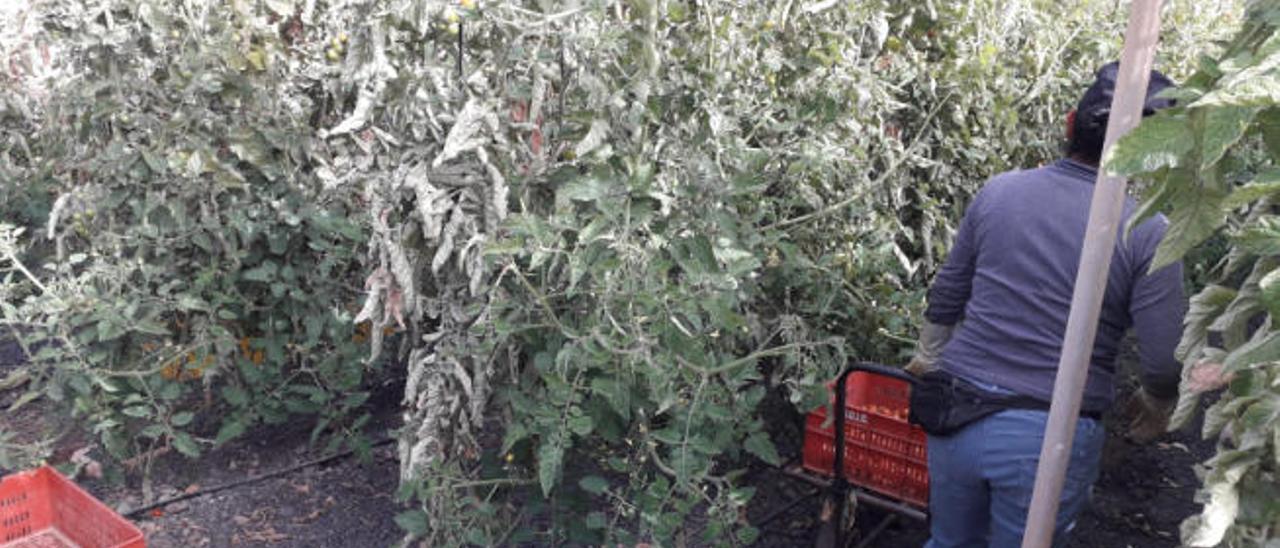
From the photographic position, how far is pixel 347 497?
3.89 meters

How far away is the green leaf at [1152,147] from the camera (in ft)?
3.62

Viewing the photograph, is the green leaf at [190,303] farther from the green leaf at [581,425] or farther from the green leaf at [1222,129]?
the green leaf at [1222,129]

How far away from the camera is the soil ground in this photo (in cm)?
362

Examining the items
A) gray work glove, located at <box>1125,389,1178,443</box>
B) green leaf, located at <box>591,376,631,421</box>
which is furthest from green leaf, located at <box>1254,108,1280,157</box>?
green leaf, located at <box>591,376,631,421</box>

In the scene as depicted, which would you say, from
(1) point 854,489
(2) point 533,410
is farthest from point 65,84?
(1) point 854,489

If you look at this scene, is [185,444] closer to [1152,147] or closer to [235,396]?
[235,396]

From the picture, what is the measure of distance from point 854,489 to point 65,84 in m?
2.90

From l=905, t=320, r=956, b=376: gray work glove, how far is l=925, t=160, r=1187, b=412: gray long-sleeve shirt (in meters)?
0.25

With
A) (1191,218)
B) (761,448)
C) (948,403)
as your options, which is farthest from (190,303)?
(1191,218)

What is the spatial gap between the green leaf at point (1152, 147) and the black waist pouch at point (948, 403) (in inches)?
52.6

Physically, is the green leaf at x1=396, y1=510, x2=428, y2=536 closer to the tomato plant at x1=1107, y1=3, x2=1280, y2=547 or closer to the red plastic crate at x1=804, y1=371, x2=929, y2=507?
the red plastic crate at x1=804, y1=371, x2=929, y2=507

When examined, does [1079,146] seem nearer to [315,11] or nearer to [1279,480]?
[1279,480]

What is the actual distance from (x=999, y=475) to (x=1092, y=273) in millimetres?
906

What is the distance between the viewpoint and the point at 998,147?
154 inches
